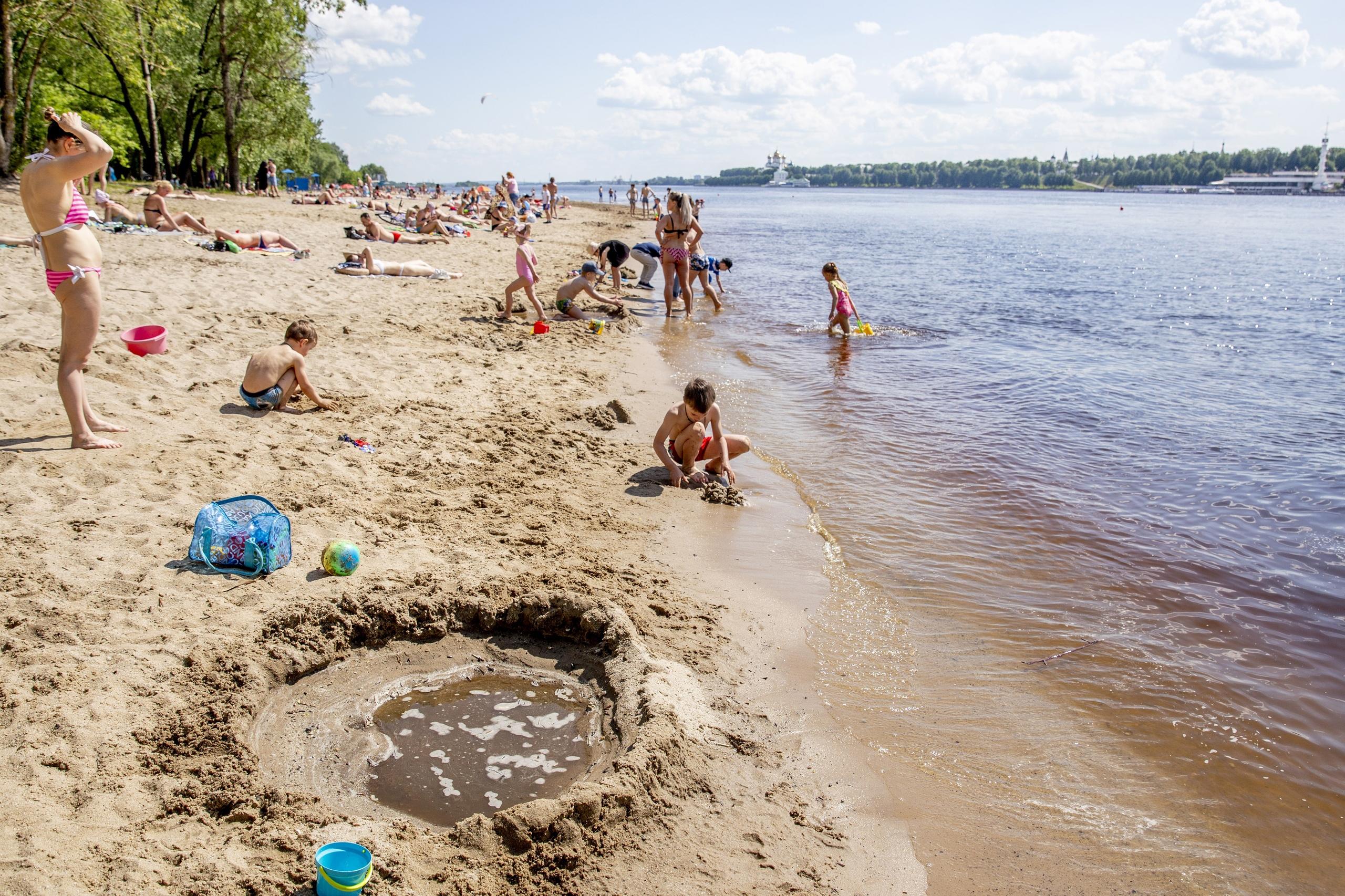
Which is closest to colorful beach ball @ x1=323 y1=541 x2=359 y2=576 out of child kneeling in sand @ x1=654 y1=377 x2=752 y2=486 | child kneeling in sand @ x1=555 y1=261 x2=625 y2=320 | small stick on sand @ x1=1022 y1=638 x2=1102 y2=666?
child kneeling in sand @ x1=654 y1=377 x2=752 y2=486

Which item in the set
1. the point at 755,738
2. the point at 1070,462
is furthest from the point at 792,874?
the point at 1070,462

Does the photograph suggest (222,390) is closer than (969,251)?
Yes

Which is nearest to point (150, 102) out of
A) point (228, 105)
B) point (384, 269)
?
point (228, 105)

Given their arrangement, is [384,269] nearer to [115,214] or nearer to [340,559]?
[115,214]

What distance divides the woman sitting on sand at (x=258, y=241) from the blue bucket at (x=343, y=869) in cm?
1295

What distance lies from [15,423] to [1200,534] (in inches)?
339

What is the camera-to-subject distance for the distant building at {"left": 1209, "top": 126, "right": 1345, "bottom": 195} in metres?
121

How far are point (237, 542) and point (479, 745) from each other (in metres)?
1.80

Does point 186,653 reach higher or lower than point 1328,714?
higher

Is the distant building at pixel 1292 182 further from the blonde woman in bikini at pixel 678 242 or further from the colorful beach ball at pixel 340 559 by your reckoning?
the colorful beach ball at pixel 340 559

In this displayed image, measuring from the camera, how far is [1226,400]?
1055 centimetres

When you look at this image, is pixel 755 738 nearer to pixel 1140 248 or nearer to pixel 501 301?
pixel 501 301

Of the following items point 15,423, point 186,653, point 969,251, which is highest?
point 969,251

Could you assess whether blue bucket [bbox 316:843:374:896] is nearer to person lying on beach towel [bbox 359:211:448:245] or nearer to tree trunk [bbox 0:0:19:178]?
person lying on beach towel [bbox 359:211:448:245]
